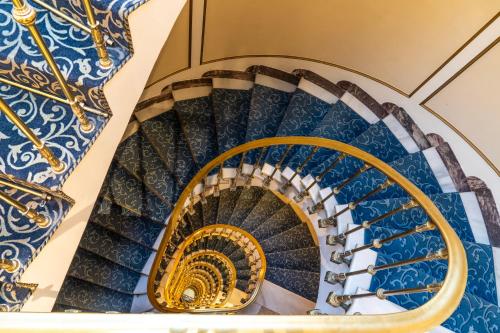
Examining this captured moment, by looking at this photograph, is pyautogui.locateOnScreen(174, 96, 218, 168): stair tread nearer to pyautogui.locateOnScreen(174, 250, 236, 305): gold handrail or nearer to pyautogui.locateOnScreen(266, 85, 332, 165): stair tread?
pyautogui.locateOnScreen(266, 85, 332, 165): stair tread

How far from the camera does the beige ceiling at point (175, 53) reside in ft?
10.5

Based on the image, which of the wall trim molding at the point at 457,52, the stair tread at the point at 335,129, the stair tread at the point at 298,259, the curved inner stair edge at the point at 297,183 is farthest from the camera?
the stair tread at the point at 298,259

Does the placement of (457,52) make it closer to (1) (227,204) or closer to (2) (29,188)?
(2) (29,188)

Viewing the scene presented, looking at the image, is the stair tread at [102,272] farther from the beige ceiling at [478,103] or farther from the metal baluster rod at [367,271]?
the beige ceiling at [478,103]

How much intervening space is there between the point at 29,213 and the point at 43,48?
68cm

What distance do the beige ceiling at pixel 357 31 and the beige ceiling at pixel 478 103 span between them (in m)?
0.27

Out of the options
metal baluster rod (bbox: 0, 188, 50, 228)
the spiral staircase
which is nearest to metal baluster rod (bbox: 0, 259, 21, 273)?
the spiral staircase

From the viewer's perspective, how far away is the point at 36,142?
123cm

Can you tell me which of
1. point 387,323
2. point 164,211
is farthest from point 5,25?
point 164,211

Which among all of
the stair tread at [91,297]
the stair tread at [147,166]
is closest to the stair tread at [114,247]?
the stair tread at [91,297]

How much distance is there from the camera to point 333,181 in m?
3.44

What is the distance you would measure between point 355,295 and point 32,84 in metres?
2.52

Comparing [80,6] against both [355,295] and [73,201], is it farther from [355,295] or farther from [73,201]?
[355,295]

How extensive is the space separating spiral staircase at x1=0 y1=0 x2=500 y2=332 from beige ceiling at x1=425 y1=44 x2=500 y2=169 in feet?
0.93
